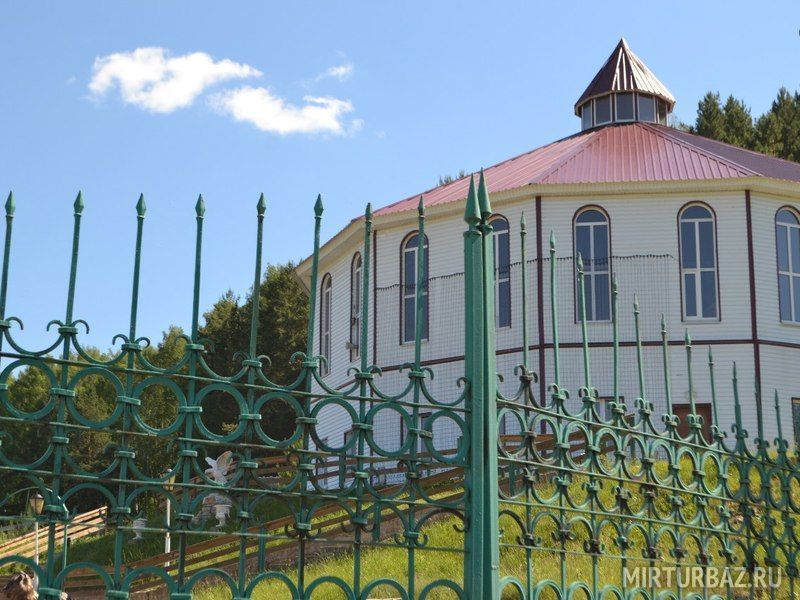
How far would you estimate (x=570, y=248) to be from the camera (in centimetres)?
2473

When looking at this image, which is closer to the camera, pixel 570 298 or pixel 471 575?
pixel 471 575

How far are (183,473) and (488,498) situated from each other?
1.38m

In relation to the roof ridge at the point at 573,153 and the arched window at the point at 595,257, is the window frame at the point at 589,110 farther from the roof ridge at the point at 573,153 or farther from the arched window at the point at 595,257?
the arched window at the point at 595,257

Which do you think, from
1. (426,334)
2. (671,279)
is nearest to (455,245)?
(426,334)

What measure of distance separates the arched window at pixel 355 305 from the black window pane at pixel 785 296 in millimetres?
9847

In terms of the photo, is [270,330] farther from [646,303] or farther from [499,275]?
[646,303]

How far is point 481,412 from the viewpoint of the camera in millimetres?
Result: 5031

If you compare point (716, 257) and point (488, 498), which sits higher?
point (716, 257)

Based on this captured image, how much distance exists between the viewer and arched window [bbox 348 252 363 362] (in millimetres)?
27062

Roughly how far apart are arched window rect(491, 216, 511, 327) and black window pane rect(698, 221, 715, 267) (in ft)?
14.2

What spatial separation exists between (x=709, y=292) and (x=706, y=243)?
3.69 feet

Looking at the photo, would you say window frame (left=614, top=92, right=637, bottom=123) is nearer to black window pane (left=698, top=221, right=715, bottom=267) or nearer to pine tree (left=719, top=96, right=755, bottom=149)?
black window pane (left=698, top=221, right=715, bottom=267)

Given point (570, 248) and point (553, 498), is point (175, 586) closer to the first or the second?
point (553, 498)

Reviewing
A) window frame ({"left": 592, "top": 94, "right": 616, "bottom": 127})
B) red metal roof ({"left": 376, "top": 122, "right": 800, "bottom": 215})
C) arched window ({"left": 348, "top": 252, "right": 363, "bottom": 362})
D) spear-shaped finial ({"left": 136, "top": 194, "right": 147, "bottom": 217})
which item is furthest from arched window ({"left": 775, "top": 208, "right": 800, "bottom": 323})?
spear-shaped finial ({"left": 136, "top": 194, "right": 147, "bottom": 217})
